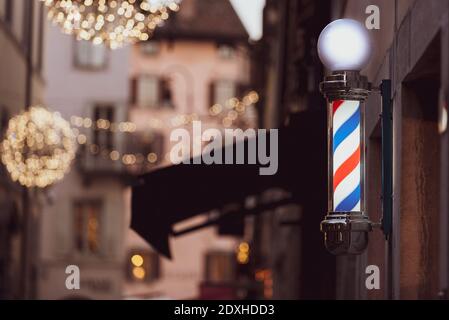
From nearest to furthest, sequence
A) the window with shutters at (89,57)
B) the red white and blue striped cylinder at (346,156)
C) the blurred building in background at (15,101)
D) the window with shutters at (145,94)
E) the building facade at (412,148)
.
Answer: the building facade at (412,148) → the red white and blue striped cylinder at (346,156) → the blurred building in background at (15,101) → the window with shutters at (89,57) → the window with shutters at (145,94)

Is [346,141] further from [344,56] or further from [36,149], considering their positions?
[36,149]

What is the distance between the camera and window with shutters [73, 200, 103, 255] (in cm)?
4514

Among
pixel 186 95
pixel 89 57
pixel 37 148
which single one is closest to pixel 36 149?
pixel 37 148

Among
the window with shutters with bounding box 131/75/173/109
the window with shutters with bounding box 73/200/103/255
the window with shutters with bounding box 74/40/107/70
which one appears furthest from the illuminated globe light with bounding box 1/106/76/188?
the window with shutters with bounding box 131/75/173/109

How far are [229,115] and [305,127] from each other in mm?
25498

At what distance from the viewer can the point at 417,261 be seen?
23.3 feet

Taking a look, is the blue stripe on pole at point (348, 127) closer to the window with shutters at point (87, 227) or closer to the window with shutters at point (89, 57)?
the window with shutters at point (87, 227)

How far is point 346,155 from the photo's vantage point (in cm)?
671

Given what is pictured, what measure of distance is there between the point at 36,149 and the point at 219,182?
793 cm

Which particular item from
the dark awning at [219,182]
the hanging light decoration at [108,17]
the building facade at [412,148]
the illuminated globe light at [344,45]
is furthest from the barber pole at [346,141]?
the dark awning at [219,182]

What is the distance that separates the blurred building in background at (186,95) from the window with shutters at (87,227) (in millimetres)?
2633

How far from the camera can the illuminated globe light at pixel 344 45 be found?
21.5 feet
